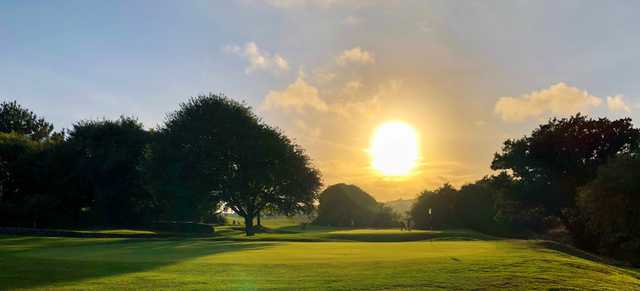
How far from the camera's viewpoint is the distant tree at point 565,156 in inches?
2442

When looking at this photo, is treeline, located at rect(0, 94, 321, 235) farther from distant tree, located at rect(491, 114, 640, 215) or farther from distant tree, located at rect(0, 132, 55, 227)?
distant tree, located at rect(491, 114, 640, 215)

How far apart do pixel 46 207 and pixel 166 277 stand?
6363 centimetres

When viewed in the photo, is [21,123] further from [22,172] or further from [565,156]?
[565,156]

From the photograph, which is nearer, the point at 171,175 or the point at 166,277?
the point at 166,277

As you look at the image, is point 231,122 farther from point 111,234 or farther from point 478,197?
point 478,197

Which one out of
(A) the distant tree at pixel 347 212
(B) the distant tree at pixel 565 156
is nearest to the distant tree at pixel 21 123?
(A) the distant tree at pixel 347 212

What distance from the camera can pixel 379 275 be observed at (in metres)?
18.8

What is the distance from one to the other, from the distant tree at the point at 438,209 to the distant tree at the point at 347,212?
69.5ft

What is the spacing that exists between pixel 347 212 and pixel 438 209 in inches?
1276

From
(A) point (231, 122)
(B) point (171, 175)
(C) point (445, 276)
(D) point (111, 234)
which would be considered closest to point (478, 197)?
(A) point (231, 122)

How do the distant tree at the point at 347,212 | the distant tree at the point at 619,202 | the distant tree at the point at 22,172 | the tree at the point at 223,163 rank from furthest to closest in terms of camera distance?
1. the distant tree at the point at 347,212
2. the distant tree at the point at 22,172
3. the tree at the point at 223,163
4. the distant tree at the point at 619,202

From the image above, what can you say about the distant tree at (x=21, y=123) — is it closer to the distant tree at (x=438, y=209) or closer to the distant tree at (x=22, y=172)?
the distant tree at (x=22, y=172)

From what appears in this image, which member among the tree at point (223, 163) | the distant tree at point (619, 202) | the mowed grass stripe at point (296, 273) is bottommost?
the mowed grass stripe at point (296, 273)

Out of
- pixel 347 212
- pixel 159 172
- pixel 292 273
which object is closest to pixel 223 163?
pixel 159 172
